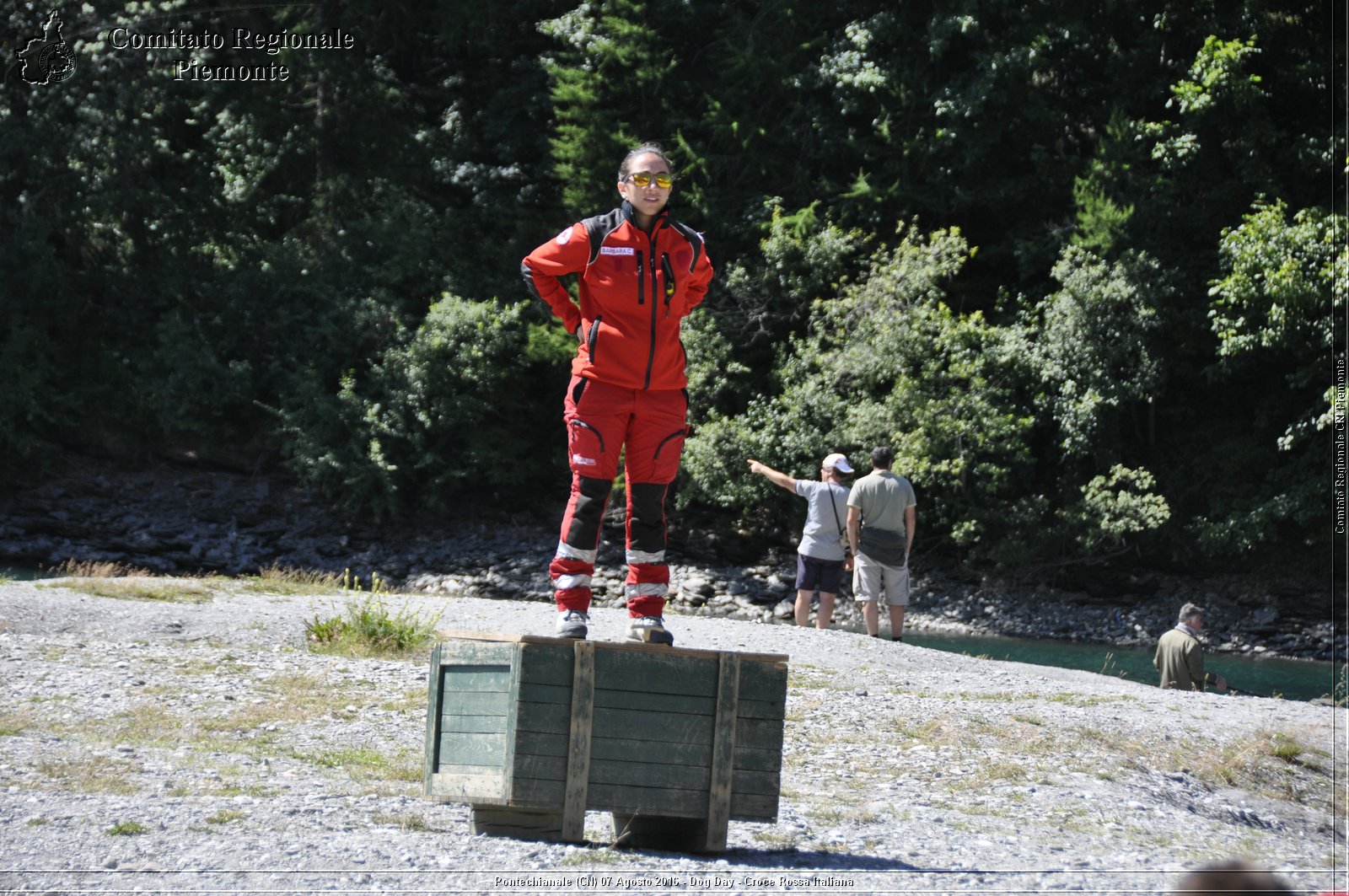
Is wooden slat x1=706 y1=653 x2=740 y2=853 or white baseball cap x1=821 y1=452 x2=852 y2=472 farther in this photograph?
white baseball cap x1=821 y1=452 x2=852 y2=472

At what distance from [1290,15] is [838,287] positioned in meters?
9.51

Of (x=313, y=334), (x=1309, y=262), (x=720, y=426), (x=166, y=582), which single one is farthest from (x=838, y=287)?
(x=166, y=582)

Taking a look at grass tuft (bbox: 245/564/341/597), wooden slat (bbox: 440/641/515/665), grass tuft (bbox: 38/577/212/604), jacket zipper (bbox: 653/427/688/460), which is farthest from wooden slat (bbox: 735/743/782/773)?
grass tuft (bbox: 245/564/341/597)

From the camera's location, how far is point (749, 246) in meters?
28.5

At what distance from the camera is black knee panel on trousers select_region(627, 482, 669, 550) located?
6.77m

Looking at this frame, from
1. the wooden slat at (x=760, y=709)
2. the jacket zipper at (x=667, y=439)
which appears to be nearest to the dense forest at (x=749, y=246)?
the jacket zipper at (x=667, y=439)

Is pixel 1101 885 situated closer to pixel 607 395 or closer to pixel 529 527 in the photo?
pixel 607 395

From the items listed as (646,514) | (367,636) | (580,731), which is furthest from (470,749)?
(367,636)

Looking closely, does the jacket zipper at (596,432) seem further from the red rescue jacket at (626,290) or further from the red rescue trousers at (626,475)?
the red rescue jacket at (626,290)

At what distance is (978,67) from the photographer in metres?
25.8

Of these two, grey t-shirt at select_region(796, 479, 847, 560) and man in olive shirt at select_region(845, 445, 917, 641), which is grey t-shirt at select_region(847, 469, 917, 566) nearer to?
man in olive shirt at select_region(845, 445, 917, 641)

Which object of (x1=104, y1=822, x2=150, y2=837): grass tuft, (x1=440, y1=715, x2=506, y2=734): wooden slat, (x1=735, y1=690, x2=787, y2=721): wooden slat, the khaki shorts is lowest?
(x1=104, y1=822, x2=150, y2=837): grass tuft

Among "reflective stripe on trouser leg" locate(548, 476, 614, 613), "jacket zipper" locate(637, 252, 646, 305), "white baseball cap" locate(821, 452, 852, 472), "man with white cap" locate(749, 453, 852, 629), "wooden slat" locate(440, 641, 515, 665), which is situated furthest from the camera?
"man with white cap" locate(749, 453, 852, 629)

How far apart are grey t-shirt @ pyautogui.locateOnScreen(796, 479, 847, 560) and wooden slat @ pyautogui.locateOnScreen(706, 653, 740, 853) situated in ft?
26.8
